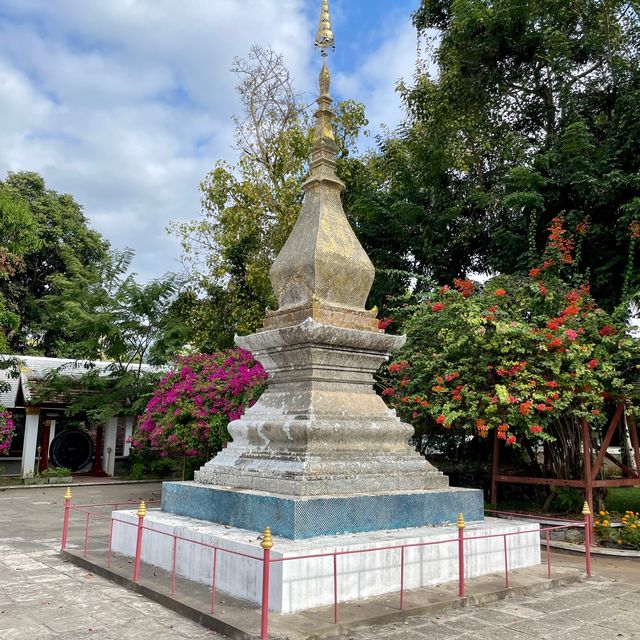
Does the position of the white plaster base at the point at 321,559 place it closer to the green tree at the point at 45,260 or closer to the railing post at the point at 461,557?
the railing post at the point at 461,557

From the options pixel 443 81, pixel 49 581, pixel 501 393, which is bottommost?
pixel 49 581

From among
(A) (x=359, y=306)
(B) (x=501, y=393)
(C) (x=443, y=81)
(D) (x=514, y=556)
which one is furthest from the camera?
(C) (x=443, y=81)

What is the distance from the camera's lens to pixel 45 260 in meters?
30.9

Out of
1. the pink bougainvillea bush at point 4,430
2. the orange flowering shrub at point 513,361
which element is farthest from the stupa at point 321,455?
the pink bougainvillea bush at point 4,430

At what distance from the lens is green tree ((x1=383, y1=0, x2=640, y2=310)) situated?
13.2 m

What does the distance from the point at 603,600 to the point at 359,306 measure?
4.21m

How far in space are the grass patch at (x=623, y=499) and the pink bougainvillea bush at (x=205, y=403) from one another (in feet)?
28.2

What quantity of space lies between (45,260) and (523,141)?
79.7 feet

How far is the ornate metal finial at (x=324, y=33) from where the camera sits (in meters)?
8.79

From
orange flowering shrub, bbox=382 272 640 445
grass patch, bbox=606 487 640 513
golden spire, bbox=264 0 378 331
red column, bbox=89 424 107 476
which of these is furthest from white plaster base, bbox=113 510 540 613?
red column, bbox=89 424 107 476

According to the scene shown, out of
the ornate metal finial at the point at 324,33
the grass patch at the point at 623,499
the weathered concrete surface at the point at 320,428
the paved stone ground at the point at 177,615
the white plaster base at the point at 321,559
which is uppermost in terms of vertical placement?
the ornate metal finial at the point at 324,33

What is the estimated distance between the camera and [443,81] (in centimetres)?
1648

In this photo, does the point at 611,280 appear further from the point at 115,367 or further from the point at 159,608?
the point at 115,367

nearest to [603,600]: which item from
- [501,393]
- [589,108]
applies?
[501,393]
